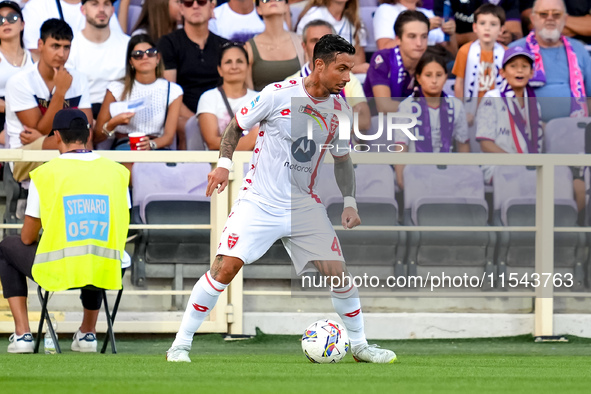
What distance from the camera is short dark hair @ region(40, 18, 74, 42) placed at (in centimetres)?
911

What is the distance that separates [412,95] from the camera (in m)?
9.64

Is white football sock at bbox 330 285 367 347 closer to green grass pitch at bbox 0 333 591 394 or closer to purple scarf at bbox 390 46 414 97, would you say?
green grass pitch at bbox 0 333 591 394

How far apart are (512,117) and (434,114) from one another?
2.44ft

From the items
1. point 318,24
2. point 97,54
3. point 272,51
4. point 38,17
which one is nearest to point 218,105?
point 272,51

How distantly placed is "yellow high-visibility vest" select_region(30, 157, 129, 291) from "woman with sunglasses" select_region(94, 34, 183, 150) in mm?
1961

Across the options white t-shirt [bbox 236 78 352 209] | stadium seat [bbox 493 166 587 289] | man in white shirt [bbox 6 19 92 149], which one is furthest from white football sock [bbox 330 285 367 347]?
man in white shirt [bbox 6 19 92 149]

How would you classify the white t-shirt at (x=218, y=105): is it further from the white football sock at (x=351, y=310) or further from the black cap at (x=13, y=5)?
the white football sock at (x=351, y=310)

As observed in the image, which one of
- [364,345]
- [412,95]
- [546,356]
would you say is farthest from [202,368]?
[412,95]

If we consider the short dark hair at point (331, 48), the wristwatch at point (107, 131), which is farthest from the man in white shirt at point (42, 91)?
the short dark hair at point (331, 48)

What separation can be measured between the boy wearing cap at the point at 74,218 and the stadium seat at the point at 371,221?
2.23m

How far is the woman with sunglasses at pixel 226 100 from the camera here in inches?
368

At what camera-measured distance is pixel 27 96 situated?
9.14 meters

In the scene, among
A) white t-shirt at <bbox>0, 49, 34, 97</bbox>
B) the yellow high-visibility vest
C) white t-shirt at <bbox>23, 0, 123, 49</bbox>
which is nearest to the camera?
the yellow high-visibility vest

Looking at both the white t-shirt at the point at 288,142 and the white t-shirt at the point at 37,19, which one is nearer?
the white t-shirt at the point at 288,142
